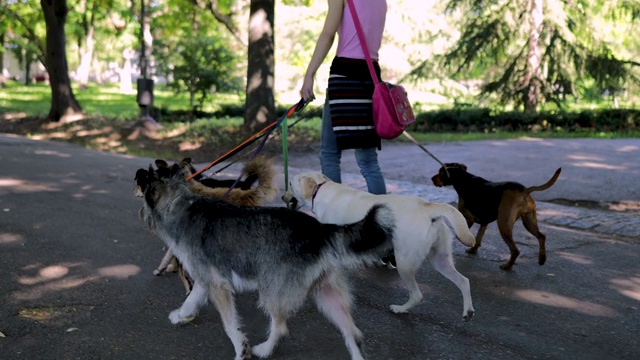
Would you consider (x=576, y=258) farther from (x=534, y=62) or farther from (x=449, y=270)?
(x=534, y=62)

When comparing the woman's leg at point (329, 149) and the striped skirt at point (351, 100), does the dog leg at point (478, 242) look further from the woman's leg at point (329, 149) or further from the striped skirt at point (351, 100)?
the striped skirt at point (351, 100)

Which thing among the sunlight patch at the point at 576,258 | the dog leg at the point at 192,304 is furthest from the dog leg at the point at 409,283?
the sunlight patch at the point at 576,258

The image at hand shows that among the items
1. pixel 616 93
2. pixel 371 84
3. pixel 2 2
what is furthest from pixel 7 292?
pixel 2 2

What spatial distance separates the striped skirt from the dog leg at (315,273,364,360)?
205 centimetres

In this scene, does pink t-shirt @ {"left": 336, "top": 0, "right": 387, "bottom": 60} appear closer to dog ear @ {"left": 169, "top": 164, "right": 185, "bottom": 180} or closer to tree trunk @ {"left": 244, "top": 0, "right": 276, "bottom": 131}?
dog ear @ {"left": 169, "top": 164, "right": 185, "bottom": 180}

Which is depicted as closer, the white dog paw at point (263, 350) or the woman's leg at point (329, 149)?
the white dog paw at point (263, 350)

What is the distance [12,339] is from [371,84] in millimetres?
3381

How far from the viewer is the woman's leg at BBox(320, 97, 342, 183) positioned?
577 cm

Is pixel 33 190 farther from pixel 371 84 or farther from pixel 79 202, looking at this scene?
pixel 371 84

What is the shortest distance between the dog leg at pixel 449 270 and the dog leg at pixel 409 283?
20cm

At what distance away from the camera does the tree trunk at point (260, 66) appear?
14.4 m

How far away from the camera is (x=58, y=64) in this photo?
1900 cm

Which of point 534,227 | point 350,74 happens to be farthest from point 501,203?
point 350,74

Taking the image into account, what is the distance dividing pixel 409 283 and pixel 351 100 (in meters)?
1.75
